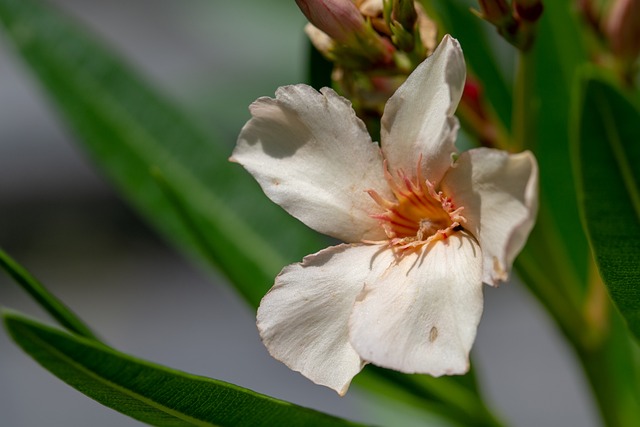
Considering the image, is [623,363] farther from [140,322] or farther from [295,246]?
[140,322]

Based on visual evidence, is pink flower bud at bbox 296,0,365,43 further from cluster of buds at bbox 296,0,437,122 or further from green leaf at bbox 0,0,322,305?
green leaf at bbox 0,0,322,305

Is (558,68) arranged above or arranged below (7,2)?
below

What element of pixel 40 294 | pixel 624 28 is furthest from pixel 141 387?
pixel 624 28

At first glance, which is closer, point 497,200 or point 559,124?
point 497,200

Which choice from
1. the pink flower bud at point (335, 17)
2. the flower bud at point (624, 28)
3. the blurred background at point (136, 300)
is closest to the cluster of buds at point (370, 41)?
the pink flower bud at point (335, 17)

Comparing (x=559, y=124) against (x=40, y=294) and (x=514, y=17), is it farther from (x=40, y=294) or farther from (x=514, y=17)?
(x=40, y=294)

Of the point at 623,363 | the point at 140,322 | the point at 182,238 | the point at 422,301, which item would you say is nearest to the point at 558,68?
the point at 623,363
